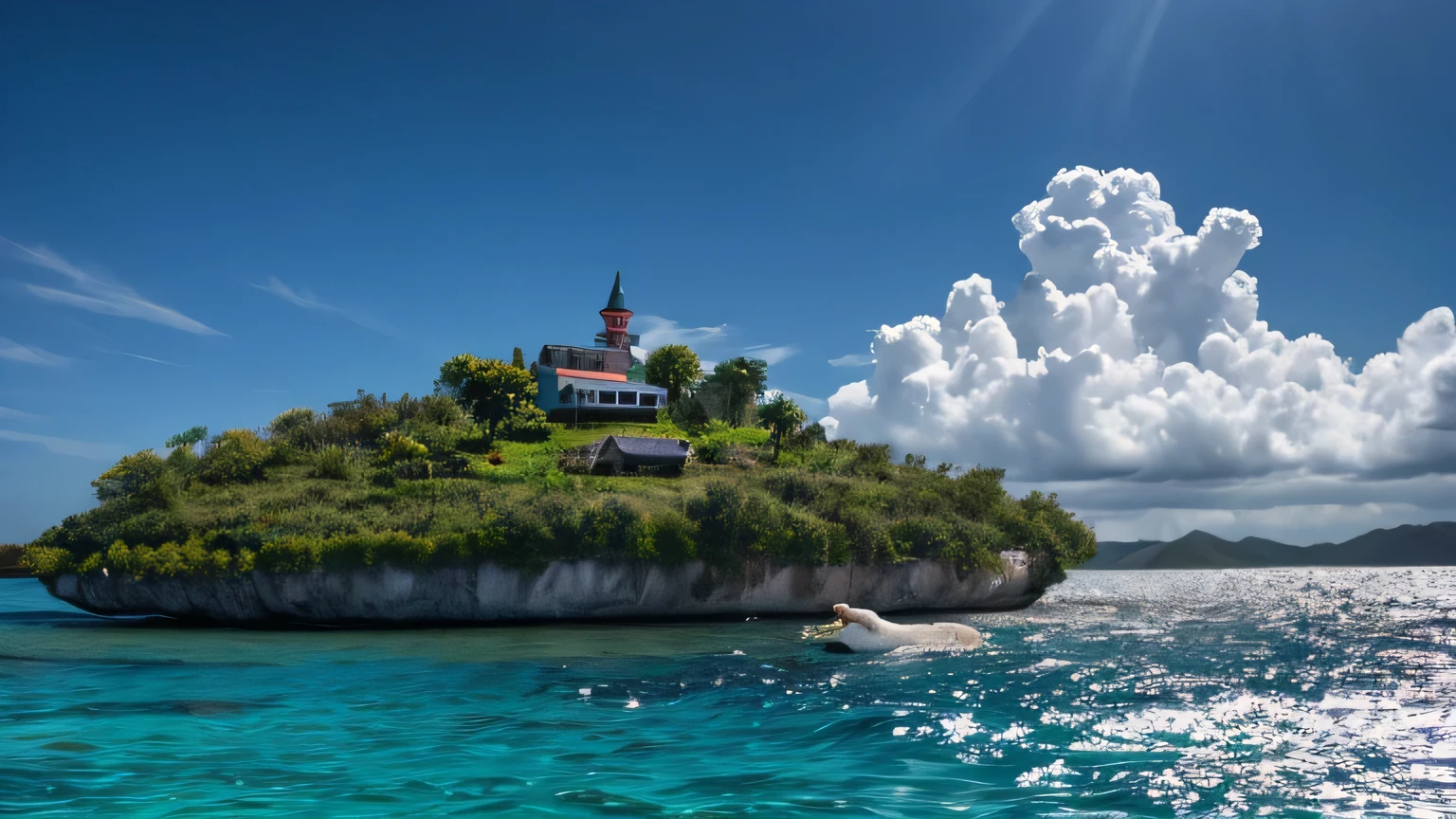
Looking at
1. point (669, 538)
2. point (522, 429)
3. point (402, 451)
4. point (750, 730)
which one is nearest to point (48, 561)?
point (402, 451)

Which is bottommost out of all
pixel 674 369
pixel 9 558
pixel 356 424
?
pixel 9 558

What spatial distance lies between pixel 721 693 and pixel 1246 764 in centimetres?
851

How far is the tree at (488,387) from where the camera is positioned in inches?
2247

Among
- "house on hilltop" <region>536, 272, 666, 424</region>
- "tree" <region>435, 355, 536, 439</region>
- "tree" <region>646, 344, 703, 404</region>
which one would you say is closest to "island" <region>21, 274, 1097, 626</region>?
"tree" <region>435, 355, 536, 439</region>

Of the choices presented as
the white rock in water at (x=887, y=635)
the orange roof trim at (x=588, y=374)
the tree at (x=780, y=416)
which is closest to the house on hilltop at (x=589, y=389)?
the orange roof trim at (x=588, y=374)

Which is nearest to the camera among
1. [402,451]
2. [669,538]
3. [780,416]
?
[669,538]

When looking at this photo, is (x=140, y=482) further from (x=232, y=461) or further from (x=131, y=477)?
(x=232, y=461)

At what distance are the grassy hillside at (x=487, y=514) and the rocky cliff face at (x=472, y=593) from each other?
644 mm

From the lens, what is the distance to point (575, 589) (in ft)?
103

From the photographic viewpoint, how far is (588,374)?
64625 mm

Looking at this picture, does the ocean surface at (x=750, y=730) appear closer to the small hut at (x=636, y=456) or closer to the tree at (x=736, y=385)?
the small hut at (x=636, y=456)

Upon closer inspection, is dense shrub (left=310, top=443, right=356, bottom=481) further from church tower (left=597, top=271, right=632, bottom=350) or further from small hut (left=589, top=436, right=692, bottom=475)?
church tower (left=597, top=271, right=632, bottom=350)

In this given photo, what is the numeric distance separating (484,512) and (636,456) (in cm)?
1339

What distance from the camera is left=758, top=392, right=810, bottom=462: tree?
54031 mm
